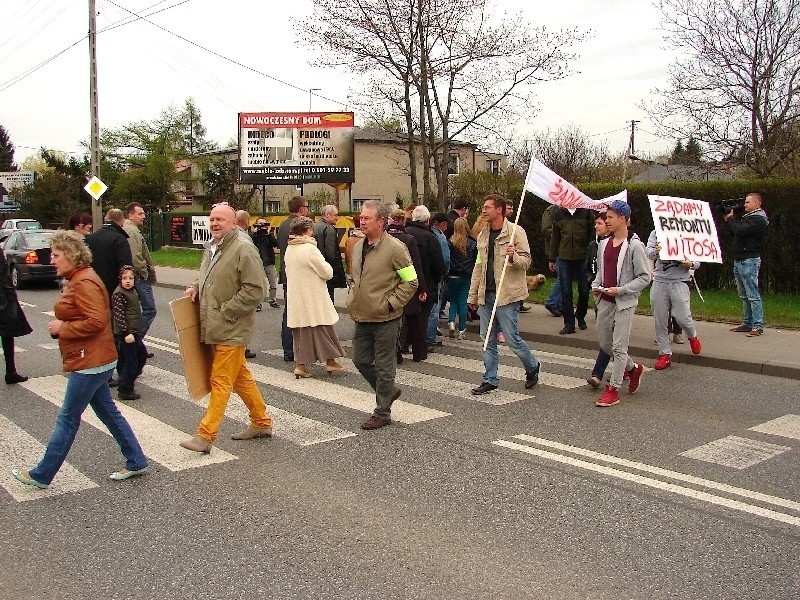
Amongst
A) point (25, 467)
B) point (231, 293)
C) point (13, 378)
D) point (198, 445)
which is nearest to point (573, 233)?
point (231, 293)

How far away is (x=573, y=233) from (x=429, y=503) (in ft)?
24.2

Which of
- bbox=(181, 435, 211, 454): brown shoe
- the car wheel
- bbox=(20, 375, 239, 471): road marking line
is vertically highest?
the car wheel

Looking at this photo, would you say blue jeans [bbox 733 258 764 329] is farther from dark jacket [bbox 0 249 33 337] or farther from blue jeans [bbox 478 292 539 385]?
dark jacket [bbox 0 249 33 337]

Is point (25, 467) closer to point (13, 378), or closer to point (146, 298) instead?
point (13, 378)

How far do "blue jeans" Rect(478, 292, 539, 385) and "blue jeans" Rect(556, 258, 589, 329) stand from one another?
350 centimetres

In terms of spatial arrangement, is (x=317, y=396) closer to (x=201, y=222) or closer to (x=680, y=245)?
(x=680, y=245)

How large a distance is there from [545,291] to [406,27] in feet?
36.1

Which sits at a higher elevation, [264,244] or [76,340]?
[264,244]

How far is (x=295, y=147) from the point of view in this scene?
3123 cm

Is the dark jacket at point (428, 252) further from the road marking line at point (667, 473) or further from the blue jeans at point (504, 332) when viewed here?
the road marking line at point (667, 473)

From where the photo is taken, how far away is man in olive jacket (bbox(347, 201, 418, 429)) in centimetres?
670

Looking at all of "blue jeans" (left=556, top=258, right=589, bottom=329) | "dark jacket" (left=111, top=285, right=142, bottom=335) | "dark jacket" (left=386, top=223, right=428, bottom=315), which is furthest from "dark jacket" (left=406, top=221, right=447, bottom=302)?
"dark jacket" (left=111, top=285, right=142, bottom=335)

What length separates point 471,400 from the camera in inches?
314

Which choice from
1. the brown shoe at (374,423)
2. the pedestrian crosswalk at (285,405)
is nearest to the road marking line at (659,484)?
the brown shoe at (374,423)
